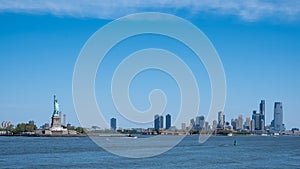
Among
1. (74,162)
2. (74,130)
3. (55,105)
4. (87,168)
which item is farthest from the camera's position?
(74,130)

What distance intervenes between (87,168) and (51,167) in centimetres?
348

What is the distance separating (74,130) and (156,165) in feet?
474

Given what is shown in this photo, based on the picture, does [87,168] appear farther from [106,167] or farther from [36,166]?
[36,166]

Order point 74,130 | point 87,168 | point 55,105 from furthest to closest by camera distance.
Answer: point 74,130
point 55,105
point 87,168

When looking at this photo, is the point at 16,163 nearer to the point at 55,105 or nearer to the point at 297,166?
the point at 297,166

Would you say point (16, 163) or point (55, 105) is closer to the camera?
point (16, 163)

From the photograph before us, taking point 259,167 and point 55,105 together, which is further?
point 55,105

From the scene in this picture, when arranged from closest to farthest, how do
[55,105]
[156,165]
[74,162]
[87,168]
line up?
1. [87,168]
2. [156,165]
3. [74,162]
4. [55,105]

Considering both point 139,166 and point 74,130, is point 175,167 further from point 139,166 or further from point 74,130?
point 74,130

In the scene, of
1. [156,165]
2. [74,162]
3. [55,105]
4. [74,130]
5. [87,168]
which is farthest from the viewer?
[74,130]

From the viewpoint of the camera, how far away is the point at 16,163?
171ft

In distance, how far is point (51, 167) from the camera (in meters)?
48.3

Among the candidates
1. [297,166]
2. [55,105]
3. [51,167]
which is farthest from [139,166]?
[55,105]

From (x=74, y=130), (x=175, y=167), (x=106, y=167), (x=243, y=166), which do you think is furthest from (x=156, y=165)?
(x=74, y=130)
